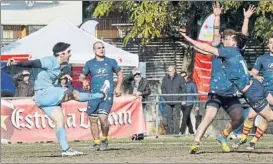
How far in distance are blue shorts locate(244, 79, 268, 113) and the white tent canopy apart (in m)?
12.9

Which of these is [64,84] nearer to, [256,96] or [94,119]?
[94,119]

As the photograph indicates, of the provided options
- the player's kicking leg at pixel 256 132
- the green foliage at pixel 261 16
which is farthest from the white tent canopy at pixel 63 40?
the player's kicking leg at pixel 256 132

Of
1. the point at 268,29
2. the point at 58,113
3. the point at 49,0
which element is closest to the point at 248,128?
the point at 58,113

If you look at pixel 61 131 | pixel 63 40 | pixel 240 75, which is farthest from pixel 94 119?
pixel 63 40

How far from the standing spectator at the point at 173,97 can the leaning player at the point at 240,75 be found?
1049cm

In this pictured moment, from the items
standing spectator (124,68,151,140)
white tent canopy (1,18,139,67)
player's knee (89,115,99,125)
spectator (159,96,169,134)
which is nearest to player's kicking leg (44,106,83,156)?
player's knee (89,115,99,125)

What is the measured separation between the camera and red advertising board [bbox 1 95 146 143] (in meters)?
25.1

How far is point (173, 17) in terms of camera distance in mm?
33188

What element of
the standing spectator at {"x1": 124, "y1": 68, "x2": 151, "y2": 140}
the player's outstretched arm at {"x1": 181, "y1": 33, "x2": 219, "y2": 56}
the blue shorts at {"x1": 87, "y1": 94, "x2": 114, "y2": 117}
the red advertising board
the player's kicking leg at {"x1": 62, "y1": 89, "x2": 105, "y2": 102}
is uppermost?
the player's outstretched arm at {"x1": 181, "y1": 33, "x2": 219, "y2": 56}

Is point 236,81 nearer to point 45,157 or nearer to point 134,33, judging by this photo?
point 45,157

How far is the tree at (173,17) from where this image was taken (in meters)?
32.8

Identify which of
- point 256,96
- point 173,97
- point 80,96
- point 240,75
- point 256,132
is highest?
point 240,75

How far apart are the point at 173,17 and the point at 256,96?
56.8ft

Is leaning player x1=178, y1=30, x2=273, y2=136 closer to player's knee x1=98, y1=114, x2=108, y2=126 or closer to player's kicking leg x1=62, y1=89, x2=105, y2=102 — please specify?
player's kicking leg x1=62, y1=89, x2=105, y2=102
